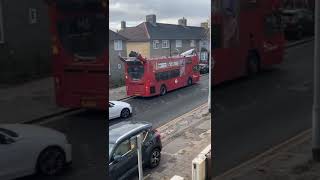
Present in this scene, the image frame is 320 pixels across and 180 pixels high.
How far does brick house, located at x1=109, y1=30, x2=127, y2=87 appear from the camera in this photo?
1.85 meters

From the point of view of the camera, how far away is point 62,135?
176cm

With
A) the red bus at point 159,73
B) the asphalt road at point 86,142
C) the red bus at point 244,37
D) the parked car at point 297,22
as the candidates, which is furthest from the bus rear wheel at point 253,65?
the asphalt road at point 86,142

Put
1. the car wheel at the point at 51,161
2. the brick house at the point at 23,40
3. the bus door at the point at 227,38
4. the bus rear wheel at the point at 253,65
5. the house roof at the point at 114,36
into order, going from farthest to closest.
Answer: the bus rear wheel at the point at 253,65 → the bus door at the point at 227,38 → the house roof at the point at 114,36 → the car wheel at the point at 51,161 → the brick house at the point at 23,40

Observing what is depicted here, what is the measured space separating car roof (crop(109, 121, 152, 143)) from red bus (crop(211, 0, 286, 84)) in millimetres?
459

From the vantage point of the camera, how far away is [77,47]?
1.75m

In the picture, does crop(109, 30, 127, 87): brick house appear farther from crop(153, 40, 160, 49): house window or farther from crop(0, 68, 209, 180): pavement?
crop(153, 40, 160, 49): house window

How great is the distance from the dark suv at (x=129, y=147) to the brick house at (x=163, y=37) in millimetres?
397

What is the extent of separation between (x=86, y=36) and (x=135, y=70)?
41cm

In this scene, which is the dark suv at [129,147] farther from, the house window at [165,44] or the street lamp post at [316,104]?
the street lamp post at [316,104]

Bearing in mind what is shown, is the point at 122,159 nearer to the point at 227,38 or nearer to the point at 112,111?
the point at 112,111

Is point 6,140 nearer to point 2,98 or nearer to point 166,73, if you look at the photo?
point 2,98

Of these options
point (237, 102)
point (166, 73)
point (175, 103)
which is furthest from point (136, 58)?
point (237, 102)

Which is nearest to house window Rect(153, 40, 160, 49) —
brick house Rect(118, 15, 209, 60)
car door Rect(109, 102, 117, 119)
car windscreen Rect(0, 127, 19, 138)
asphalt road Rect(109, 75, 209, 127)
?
brick house Rect(118, 15, 209, 60)

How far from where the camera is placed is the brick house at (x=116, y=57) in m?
1.85
